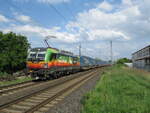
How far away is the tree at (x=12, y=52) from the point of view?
3466 cm

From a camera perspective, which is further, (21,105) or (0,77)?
(0,77)

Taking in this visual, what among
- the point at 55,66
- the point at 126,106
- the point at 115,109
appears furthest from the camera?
the point at 55,66

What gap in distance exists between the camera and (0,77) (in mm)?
17141

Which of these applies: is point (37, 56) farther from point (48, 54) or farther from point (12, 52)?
point (12, 52)

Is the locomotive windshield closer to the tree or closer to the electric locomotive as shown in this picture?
the electric locomotive

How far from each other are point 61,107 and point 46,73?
948 cm

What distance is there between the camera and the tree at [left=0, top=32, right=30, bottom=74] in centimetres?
3466

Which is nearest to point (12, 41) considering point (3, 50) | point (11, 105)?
point (3, 50)

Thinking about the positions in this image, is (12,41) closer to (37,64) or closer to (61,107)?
(37,64)

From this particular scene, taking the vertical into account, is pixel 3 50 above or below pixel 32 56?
above

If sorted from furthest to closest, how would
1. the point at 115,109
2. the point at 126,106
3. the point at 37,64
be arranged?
1. the point at 37,64
2. the point at 126,106
3. the point at 115,109

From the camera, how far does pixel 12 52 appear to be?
116 ft

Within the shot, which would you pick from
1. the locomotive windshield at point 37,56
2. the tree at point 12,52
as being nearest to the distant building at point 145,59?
the tree at point 12,52

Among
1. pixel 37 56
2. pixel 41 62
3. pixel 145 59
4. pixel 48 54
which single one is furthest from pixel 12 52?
pixel 145 59
